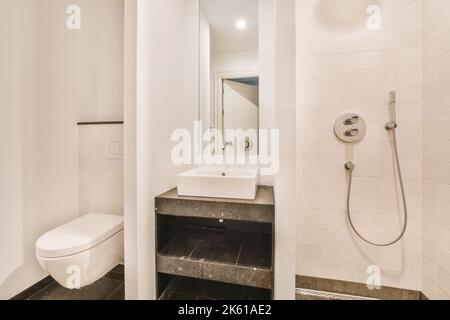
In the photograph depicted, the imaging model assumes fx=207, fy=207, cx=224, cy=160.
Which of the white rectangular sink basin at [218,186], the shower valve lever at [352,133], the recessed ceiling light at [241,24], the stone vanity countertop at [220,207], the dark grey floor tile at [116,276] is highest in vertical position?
the recessed ceiling light at [241,24]

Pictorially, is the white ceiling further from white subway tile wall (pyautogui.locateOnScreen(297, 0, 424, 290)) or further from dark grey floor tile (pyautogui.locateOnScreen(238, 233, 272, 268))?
dark grey floor tile (pyautogui.locateOnScreen(238, 233, 272, 268))

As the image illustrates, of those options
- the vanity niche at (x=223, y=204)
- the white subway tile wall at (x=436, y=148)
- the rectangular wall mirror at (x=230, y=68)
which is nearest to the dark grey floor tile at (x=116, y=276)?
the vanity niche at (x=223, y=204)

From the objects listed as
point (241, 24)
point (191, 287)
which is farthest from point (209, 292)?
point (241, 24)

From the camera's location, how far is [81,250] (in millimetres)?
1211

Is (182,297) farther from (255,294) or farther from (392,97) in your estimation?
(392,97)

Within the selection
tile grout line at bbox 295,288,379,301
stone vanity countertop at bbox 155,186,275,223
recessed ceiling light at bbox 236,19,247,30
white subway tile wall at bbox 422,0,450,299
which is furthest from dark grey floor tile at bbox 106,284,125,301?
recessed ceiling light at bbox 236,19,247,30

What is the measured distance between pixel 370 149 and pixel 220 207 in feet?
3.81

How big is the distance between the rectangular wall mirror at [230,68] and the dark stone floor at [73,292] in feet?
4.59

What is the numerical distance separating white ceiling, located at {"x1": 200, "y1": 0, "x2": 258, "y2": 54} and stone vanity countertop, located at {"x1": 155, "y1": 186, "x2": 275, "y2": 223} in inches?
46.8

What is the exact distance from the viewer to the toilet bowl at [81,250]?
117 cm

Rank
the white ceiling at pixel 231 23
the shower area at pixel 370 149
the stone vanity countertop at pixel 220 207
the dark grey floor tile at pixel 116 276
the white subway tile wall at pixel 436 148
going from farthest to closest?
the dark grey floor tile at pixel 116 276 → the white ceiling at pixel 231 23 → the shower area at pixel 370 149 → the white subway tile wall at pixel 436 148 → the stone vanity countertop at pixel 220 207

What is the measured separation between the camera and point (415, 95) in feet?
4.62

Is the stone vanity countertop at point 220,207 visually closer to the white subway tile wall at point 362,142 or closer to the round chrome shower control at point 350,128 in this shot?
the white subway tile wall at point 362,142

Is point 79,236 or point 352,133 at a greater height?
point 352,133
